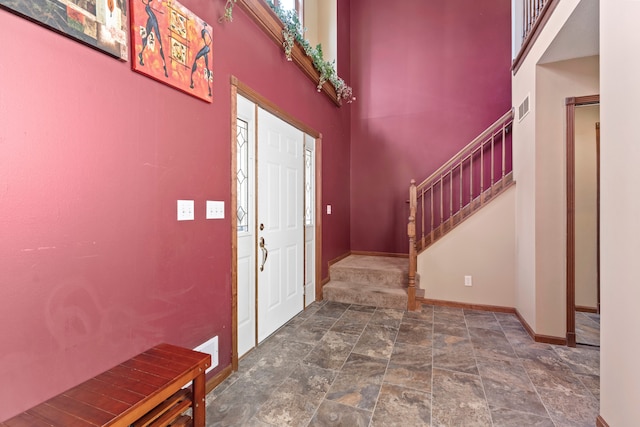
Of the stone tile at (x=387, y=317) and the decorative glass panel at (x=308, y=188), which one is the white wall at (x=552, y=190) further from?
the decorative glass panel at (x=308, y=188)

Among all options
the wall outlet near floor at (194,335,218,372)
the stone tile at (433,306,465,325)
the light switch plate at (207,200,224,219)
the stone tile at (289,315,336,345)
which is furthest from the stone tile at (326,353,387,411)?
the light switch plate at (207,200,224,219)

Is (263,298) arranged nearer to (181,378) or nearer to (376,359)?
(376,359)

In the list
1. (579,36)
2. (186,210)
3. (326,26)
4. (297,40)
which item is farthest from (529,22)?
(186,210)

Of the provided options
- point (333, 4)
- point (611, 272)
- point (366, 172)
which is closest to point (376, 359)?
point (611, 272)

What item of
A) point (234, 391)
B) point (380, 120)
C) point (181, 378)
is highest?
point (380, 120)

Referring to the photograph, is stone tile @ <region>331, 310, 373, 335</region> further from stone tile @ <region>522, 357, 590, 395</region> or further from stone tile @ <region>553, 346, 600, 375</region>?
stone tile @ <region>553, 346, 600, 375</region>

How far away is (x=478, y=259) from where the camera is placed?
11.5 ft

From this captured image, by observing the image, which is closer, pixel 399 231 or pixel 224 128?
pixel 224 128

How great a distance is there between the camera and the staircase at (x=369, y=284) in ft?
11.7

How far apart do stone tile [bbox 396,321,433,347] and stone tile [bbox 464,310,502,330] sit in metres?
0.50

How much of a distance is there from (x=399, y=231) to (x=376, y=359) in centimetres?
279

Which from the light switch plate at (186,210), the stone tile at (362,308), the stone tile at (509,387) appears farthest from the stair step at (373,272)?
the light switch plate at (186,210)

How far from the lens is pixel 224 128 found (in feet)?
6.81

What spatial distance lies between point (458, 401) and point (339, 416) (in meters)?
0.78
